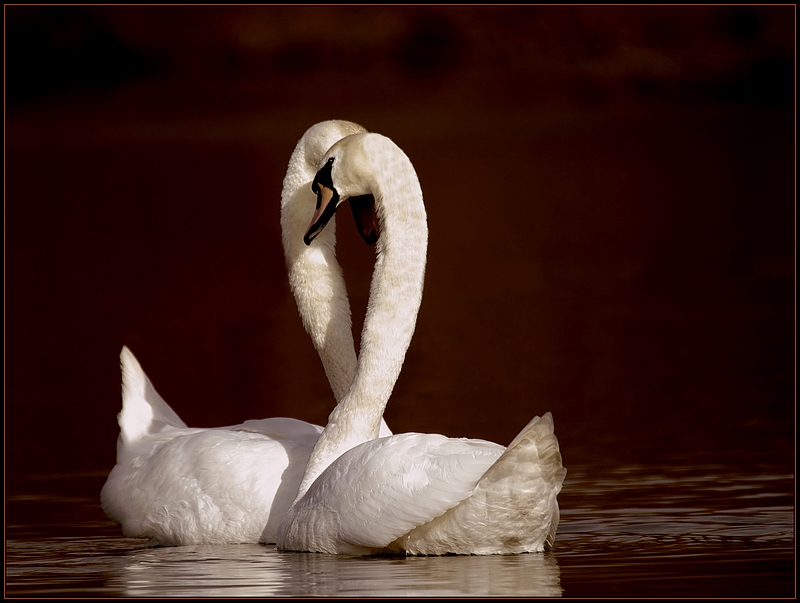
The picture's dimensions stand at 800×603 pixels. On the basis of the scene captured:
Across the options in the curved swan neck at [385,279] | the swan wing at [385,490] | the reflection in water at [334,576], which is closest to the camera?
the reflection in water at [334,576]

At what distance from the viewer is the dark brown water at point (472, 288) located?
7.63 m

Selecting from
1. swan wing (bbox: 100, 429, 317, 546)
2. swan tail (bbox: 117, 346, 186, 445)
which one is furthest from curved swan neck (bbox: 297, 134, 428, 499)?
swan tail (bbox: 117, 346, 186, 445)

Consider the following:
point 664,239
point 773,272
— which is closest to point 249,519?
point 773,272

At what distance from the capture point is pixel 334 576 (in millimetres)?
6891

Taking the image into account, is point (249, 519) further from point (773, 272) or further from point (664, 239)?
point (664, 239)

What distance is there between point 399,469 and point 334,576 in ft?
1.72

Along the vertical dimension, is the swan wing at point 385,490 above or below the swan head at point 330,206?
below

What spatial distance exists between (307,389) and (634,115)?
3238 cm

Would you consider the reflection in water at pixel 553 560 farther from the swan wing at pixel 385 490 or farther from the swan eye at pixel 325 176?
the swan eye at pixel 325 176

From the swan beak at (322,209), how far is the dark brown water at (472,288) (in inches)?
67.1

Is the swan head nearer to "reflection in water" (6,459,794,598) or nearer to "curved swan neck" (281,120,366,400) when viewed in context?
"curved swan neck" (281,120,366,400)

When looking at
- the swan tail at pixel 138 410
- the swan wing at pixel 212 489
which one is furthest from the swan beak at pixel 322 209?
the swan tail at pixel 138 410

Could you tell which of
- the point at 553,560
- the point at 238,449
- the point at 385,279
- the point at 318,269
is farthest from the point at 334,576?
the point at 318,269

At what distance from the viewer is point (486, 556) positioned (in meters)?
7.15
